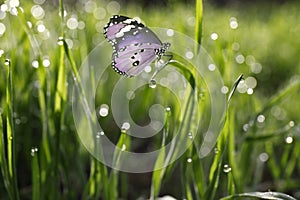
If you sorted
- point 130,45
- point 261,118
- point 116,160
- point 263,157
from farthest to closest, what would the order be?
point 263,157, point 261,118, point 116,160, point 130,45

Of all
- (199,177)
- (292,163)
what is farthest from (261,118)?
(199,177)

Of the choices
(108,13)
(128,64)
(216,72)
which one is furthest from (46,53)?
(108,13)

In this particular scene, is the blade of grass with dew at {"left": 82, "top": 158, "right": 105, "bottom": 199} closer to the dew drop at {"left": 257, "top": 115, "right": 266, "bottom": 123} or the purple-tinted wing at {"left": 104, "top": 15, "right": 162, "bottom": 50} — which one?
the purple-tinted wing at {"left": 104, "top": 15, "right": 162, "bottom": 50}

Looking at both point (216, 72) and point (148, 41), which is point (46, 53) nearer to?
point (216, 72)

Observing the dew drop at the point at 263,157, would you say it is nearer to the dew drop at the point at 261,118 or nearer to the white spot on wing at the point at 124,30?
the dew drop at the point at 261,118

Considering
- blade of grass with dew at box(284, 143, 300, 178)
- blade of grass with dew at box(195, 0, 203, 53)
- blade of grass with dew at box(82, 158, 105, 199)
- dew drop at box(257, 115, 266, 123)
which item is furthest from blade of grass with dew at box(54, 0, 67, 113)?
blade of grass with dew at box(284, 143, 300, 178)

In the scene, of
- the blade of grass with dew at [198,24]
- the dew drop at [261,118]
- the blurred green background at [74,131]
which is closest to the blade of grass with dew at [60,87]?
the blurred green background at [74,131]

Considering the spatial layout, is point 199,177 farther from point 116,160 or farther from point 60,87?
point 60,87

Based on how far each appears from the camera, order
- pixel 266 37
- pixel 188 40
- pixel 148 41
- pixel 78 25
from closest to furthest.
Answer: pixel 148 41 < pixel 78 25 < pixel 188 40 < pixel 266 37
